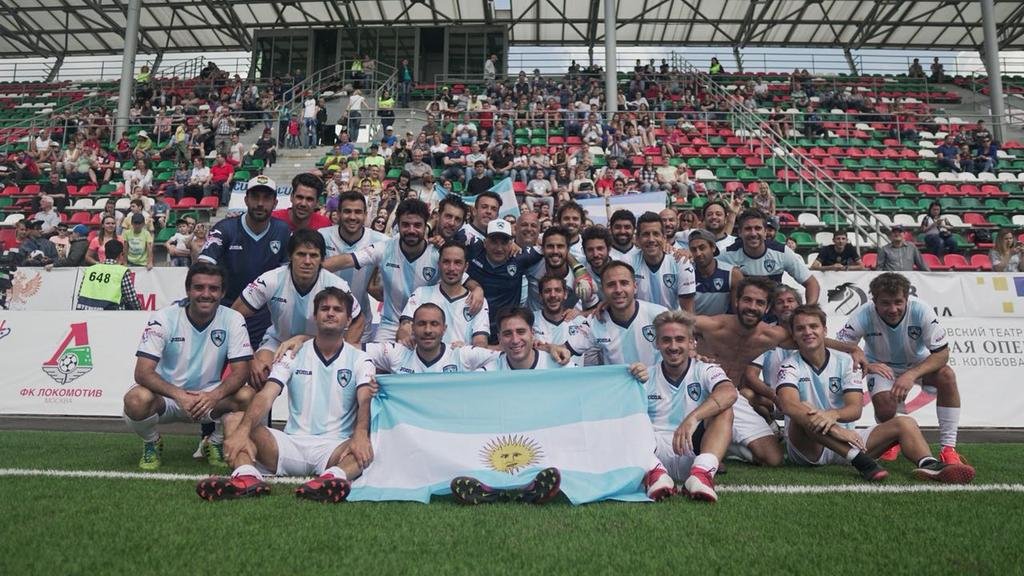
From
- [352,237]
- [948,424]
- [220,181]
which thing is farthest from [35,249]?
[948,424]

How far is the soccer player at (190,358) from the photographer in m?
5.27

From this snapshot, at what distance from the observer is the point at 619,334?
Answer: 5.64 meters

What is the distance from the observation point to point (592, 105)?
66.5 feet

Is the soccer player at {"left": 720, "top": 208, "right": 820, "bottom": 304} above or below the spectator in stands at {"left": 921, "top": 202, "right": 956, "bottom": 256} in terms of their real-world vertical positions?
below

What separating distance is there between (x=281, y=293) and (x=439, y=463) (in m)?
2.20

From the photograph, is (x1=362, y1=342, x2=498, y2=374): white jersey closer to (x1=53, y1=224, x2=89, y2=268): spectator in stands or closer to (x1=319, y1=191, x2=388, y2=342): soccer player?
(x1=319, y1=191, x2=388, y2=342): soccer player

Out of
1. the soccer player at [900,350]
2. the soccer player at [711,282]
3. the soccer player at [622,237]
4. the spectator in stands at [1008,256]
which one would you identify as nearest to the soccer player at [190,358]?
the soccer player at [622,237]

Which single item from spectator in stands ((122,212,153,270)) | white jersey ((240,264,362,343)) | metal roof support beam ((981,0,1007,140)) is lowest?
white jersey ((240,264,362,343))

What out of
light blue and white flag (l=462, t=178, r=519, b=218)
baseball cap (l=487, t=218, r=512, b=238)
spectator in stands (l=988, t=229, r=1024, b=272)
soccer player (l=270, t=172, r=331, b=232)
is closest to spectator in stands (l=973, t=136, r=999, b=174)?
spectator in stands (l=988, t=229, r=1024, b=272)

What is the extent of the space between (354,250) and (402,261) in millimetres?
447

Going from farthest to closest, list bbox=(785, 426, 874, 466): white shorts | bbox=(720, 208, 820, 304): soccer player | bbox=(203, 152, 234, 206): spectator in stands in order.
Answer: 1. bbox=(203, 152, 234, 206): spectator in stands
2. bbox=(720, 208, 820, 304): soccer player
3. bbox=(785, 426, 874, 466): white shorts

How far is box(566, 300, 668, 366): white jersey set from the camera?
221 inches

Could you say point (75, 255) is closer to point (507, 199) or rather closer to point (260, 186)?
point (507, 199)

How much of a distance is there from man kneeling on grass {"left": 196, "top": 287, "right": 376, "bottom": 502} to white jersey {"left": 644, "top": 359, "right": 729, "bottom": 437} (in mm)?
2086
